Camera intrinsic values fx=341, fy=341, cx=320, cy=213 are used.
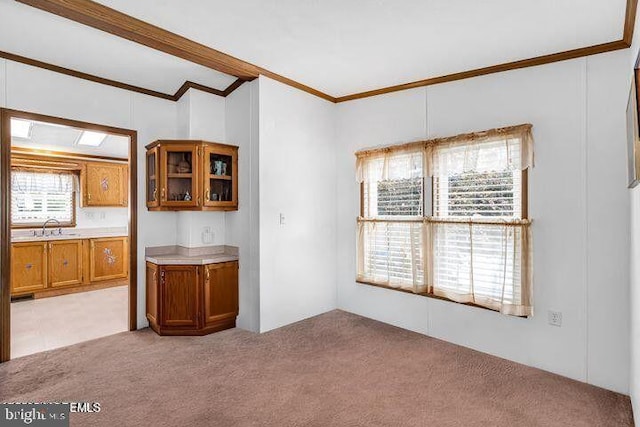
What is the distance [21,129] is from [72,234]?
1905 millimetres

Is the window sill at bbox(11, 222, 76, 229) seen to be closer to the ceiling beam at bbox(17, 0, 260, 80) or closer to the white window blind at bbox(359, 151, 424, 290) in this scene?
the ceiling beam at bbox(17, 0, 260, 80)

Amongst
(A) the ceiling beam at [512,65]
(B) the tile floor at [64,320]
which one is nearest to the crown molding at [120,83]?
(A) the ceiling beam at [512,65]

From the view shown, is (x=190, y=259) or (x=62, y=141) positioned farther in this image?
(x=62, y=141)

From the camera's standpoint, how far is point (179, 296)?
3520 mm

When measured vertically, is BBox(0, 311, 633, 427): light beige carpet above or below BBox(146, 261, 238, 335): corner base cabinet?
below

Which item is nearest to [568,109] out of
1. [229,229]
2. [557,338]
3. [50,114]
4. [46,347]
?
[557,338]

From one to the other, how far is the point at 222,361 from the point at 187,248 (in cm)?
142

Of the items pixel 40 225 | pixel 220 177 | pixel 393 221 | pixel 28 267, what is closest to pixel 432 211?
pixel 393 221

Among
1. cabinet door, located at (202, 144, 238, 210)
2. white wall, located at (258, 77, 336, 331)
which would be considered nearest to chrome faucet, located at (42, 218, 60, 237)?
cabinet door, located at (202, 144, 238, 210)

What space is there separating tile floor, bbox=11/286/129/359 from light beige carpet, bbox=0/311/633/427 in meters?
0.33

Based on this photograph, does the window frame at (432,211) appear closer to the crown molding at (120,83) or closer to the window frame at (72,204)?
the crown molding at (120,83)

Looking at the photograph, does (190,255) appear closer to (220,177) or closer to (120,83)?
(220,177)

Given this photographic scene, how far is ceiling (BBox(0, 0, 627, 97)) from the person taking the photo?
2.32m

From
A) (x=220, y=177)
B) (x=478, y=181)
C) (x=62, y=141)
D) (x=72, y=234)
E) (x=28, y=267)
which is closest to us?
(x=478, y=181)
